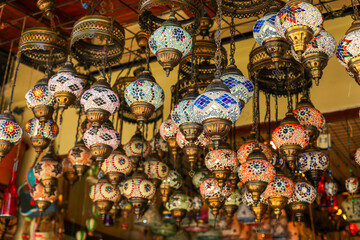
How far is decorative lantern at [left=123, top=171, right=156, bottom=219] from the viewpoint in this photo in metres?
3.07

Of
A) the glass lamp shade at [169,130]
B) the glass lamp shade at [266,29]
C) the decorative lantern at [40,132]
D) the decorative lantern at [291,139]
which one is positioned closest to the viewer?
the glass lamp shade at [266,29]

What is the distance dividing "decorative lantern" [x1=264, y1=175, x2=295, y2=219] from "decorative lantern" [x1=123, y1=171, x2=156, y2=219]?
800 millimetres

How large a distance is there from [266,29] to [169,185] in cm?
154

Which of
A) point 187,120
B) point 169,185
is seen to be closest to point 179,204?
point 169,185

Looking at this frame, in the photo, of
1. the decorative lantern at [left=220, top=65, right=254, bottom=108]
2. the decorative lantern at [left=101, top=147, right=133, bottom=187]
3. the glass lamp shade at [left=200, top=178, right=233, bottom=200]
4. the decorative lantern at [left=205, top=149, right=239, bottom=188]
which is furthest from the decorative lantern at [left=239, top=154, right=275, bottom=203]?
the decorative lantern at [left=101, top=147, right=133, bottom=187]

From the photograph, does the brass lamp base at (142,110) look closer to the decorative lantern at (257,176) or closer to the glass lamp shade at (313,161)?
the decorative lantern at (257,176)

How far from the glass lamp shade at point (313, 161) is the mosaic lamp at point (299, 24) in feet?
3.78

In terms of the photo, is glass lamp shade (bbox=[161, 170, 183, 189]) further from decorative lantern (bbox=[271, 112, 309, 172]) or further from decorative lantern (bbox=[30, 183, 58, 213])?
decorative lantern (bbox=[271, 112, 309, 172])

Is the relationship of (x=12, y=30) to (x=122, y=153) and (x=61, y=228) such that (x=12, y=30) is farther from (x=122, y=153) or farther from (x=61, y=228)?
(x=61, y=228)

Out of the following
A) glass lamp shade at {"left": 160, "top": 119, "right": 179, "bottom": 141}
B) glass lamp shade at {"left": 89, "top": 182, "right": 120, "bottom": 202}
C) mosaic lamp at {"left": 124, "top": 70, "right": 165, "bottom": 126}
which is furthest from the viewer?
glass lamp shade at {"left": 89, "top": 182, "right": 120, "bottom": 202}

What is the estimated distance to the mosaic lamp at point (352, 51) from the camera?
1900 mm

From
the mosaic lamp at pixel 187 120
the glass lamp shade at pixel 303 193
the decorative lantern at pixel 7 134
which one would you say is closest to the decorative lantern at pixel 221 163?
the mosaic lamp at pixel 187 120

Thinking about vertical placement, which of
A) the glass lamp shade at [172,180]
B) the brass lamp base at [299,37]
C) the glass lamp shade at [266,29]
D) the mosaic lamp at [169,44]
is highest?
the glass lamp shade at [266,29]

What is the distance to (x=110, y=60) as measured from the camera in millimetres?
3215
